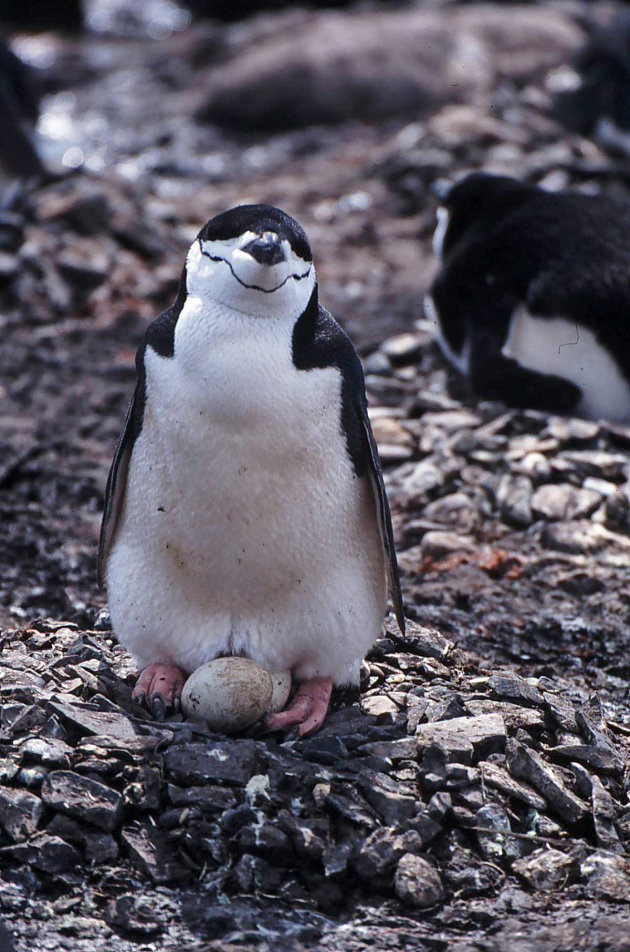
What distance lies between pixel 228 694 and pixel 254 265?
0.93 m

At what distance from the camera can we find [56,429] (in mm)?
5254

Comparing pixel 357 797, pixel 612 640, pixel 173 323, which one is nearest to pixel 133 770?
pixel 357 797

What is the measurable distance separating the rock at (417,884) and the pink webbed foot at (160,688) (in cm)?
66

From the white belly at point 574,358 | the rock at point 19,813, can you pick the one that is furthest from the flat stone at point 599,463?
the rock at point 19,813

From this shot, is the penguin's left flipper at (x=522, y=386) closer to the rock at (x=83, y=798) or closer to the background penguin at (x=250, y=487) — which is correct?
the background penguin at (x=250, y=487)

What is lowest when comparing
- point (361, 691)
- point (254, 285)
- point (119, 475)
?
point (361, 691)

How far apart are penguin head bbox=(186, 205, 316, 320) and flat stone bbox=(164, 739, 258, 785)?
0.94m

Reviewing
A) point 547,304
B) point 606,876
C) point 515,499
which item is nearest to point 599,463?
point 515,499

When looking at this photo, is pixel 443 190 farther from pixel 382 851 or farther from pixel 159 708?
pixel 382 851

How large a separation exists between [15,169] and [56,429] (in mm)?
3644

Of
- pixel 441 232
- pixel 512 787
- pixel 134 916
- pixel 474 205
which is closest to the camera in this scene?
pixel 134 916

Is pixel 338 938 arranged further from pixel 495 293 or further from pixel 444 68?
pixel 444 68

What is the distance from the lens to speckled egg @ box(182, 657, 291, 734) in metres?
2.69

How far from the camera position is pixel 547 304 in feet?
16.1
